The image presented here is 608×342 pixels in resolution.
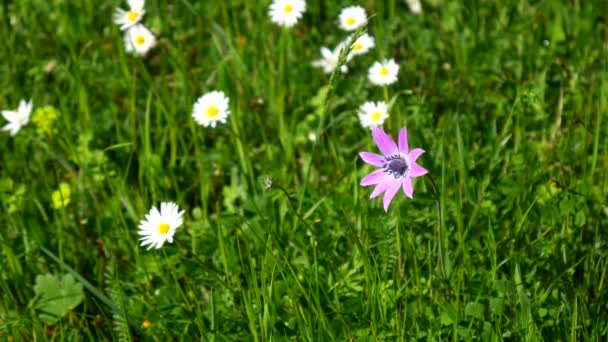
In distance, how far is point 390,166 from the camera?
6.47 feet

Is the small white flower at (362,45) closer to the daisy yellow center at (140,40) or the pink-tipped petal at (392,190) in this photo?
the daisy yellow center at (140,40)

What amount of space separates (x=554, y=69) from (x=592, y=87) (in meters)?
0.25

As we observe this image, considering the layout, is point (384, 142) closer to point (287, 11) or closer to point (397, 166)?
point (397, 166)

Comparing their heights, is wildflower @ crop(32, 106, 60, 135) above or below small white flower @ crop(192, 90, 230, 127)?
above

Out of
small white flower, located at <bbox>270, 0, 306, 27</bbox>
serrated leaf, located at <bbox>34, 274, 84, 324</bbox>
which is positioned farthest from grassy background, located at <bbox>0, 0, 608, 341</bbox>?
small white flower, located at <bbox>270, 0, 306, 27</bbox>

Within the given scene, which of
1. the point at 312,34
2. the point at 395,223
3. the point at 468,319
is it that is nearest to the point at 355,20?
the point at 312,34

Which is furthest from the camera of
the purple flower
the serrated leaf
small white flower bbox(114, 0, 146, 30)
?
small white flower bbox(114, 0, 146, 30)

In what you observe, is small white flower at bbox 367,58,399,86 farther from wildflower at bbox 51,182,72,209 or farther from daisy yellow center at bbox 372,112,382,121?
wildflower at bbox 51,182,72,209

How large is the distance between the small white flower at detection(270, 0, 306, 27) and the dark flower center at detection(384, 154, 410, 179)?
4.44ft

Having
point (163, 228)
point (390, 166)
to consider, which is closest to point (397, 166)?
point (390, 166)

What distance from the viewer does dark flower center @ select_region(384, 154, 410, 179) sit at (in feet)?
6.38

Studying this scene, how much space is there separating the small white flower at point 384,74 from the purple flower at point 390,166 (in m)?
0.93

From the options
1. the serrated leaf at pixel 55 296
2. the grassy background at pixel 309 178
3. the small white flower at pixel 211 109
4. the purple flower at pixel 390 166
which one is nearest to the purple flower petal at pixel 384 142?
the purple flower at pixel 390 166

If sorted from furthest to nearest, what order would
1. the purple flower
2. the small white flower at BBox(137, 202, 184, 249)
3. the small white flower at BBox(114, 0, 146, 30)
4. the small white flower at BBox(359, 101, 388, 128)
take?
the small white flower at BBox(114, 0, 146, 30)
the small white flower at BBox(359, 101, 388, 128)
the small white flower at BBox(137, 202, 184, 249)
the purple flower
